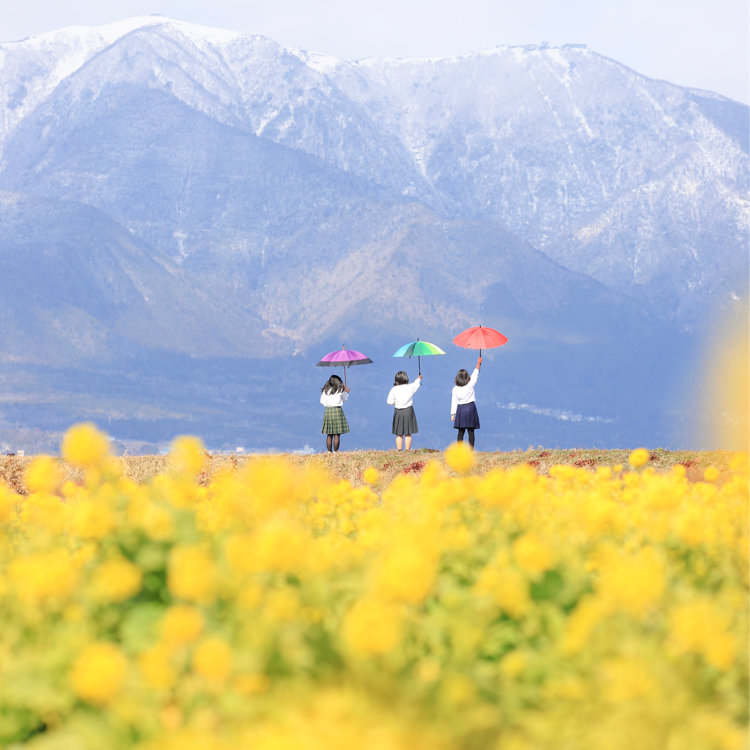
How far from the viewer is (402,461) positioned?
18.3 meters

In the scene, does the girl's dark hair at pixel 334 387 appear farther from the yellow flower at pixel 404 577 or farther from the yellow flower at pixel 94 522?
the yellow flower at pixel 404 577

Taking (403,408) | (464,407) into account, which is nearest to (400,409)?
(403,408)

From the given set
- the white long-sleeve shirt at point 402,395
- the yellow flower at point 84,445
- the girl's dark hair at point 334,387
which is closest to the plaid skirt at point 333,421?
the girl's dark hair at point 334,387

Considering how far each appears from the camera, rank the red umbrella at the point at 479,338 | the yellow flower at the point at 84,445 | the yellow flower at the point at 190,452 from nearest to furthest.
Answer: the yellow flower at the point at 84,445
the yellow flower at the point at 190,452
the red umbrella at the point at 479,338

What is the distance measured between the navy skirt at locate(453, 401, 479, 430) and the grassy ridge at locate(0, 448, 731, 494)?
63 centimetres

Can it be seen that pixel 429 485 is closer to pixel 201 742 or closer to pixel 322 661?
pixel 322 661

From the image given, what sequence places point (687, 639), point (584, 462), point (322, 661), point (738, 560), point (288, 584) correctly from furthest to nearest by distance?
1. point (584, 462)
2. point (738, 560)
3. point (288, 584)
4. point (322, 661)
5. point (687, 639)

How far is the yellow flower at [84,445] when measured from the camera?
182 inches

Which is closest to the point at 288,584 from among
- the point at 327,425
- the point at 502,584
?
the point at 502,584

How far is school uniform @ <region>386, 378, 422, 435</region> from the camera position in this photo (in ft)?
66.1

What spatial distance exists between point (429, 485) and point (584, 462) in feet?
38.3

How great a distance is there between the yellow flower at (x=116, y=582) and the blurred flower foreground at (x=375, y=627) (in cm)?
1

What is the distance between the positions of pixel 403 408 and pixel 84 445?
15.9m

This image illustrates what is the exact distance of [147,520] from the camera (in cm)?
459
